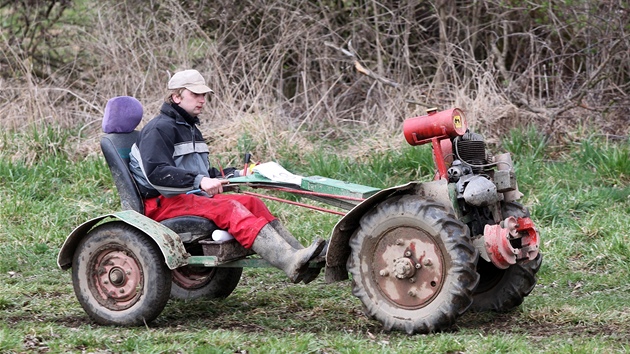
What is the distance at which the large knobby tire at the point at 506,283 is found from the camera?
5.90 meters

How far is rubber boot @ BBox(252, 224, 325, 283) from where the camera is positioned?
5.72 meters

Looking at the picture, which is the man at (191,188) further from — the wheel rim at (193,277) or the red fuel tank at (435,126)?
the red fuel tank at (435,126)

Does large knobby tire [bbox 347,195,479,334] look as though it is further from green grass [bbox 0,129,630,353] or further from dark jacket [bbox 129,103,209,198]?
dark jacket [bbox 129,103,209,198]

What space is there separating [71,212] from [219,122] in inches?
89.7

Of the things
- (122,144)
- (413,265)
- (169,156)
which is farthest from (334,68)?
(413,265)

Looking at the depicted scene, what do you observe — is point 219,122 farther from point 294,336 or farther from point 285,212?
point 294,336

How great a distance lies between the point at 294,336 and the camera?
217 inches

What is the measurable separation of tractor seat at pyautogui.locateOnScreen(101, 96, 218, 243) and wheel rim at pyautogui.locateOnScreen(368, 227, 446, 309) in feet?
3.75

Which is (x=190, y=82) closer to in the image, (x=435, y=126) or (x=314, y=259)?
(x=314, y=259)

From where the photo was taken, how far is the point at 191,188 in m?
6.02

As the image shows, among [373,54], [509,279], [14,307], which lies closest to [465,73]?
[373,54]

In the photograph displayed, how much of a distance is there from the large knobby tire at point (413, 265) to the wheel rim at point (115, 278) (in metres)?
1.36

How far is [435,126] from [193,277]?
7.19 ft

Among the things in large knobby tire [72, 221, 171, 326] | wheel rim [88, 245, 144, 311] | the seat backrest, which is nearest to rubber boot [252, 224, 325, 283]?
large knobby tire [72, 221, 171, 326]
